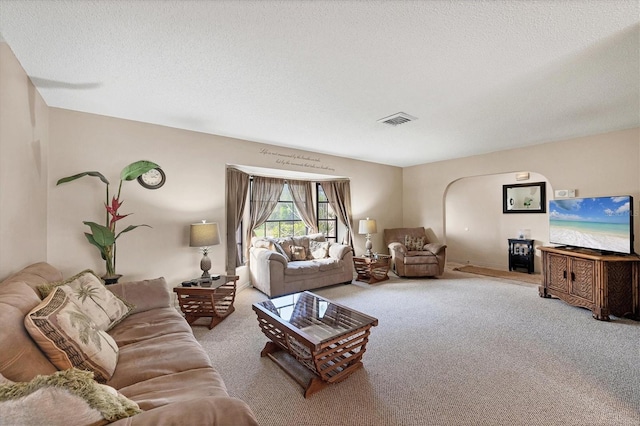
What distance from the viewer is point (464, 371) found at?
87.0 inches

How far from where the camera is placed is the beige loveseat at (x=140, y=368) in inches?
31.1

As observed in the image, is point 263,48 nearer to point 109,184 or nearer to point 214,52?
point 214,52

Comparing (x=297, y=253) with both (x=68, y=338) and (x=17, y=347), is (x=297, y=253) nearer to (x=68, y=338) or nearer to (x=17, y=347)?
(x=68, y=338)

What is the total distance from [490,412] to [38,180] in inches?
167

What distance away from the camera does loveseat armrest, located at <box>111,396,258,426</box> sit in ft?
2.85

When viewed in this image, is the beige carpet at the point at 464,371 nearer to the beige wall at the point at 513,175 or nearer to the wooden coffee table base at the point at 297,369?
the wooden coffee table base at the point at 297,369

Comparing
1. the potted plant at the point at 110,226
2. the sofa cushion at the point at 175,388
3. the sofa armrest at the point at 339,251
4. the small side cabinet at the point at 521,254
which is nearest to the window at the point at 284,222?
the sofa armrest at the point at 339,251

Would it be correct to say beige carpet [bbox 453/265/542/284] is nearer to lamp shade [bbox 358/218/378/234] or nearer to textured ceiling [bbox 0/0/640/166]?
lamp shade [bbox 358/218/378/234]

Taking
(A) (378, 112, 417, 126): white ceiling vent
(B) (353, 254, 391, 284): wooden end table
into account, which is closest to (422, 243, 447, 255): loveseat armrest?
(B) (353, 254, 391, 284): wooden end table

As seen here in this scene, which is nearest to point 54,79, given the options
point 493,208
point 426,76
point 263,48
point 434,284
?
point 263,48

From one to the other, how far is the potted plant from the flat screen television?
18.1 ft

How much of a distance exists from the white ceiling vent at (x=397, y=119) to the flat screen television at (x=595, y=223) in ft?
8.93

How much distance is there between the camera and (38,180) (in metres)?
2.63

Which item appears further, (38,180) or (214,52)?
(38,180)
